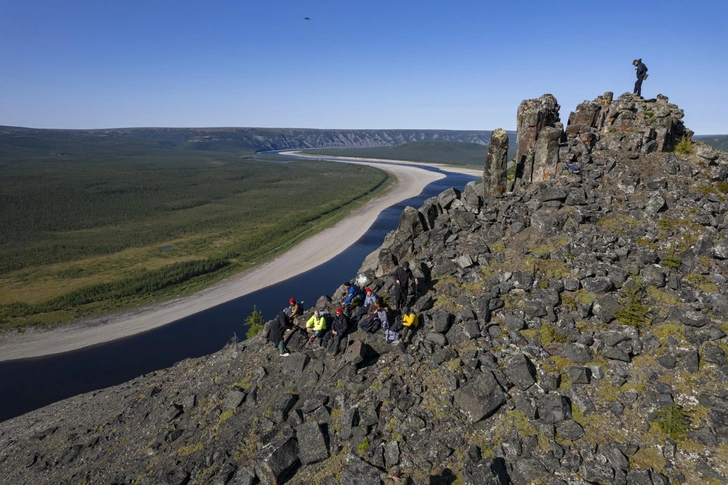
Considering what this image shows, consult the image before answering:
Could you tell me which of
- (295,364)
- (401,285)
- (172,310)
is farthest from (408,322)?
(172,310)

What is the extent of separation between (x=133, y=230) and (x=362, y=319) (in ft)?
319

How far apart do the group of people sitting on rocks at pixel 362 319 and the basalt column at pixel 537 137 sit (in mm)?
14449

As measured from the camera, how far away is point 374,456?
681 inches

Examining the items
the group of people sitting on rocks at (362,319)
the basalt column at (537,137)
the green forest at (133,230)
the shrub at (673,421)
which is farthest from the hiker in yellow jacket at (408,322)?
the green forest at (133,230)

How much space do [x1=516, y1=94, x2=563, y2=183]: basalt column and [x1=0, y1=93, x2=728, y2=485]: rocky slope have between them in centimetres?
18

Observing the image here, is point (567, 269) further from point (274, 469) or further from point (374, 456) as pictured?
point (274, 469)

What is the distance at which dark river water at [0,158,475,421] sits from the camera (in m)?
38.8

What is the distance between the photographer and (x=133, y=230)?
98375 millimetres

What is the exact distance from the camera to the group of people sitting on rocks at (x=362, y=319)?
2278cm

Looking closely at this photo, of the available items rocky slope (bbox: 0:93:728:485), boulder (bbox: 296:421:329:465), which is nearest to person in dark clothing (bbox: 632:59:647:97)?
rocky slope (bbox: 0:93:728:485)

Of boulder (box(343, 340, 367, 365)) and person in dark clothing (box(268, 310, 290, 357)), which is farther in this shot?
person in dark clothing (box(268, 310, 290, 357))

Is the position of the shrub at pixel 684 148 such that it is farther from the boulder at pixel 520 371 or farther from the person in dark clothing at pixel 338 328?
the person in dark clothing at pixel 338 328

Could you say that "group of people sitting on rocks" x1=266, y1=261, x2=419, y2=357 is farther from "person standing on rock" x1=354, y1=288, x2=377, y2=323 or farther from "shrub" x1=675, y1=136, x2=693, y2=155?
"shrub" x1=675, y1=136, x2=693, y2=155

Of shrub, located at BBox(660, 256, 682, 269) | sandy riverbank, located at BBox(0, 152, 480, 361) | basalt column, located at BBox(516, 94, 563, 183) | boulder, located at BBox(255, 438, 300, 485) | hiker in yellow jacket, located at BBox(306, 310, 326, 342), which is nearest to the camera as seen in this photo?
boulder, located at BBox(255, 438, 300, 485)
